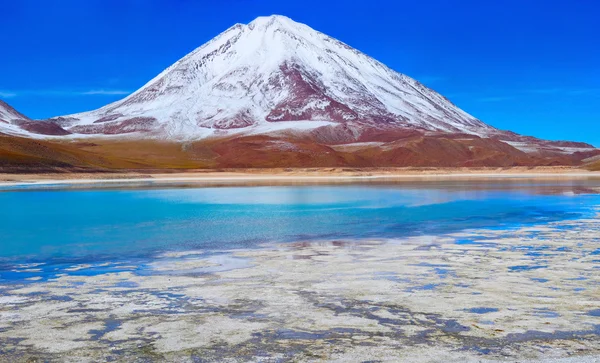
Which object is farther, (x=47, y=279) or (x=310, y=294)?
(x=47, y=279)

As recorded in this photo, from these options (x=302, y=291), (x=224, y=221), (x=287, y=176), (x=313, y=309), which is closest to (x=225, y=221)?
(x=224, y=221)

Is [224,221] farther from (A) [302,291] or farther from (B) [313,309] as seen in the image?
(B) [313,309]

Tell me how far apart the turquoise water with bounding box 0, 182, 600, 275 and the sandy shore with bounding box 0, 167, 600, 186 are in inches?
A: 1263

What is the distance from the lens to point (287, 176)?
8262 cm

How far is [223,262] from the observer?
13672 mm

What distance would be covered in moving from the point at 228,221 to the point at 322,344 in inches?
629

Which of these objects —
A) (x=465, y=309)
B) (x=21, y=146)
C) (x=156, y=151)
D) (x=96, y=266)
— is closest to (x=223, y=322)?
(x=465, y=309)

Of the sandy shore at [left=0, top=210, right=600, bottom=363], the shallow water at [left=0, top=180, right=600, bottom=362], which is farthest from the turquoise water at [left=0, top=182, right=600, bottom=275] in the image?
the sandy shore at [left=0, top=210, right=600, bottom=363]

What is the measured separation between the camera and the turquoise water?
16812 millimetres

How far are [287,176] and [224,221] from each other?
5954 centimetres

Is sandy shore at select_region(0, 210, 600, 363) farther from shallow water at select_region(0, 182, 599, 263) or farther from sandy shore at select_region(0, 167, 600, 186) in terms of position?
sandy shore at select_region(0, 167, 600, 186)

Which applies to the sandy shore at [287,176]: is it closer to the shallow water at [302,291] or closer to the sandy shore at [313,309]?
the shallow water at [302,291]

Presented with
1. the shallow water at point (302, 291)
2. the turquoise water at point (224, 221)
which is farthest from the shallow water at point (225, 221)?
the shallow water at point (302, 291)

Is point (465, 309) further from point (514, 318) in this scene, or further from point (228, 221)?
point (228, 221)
